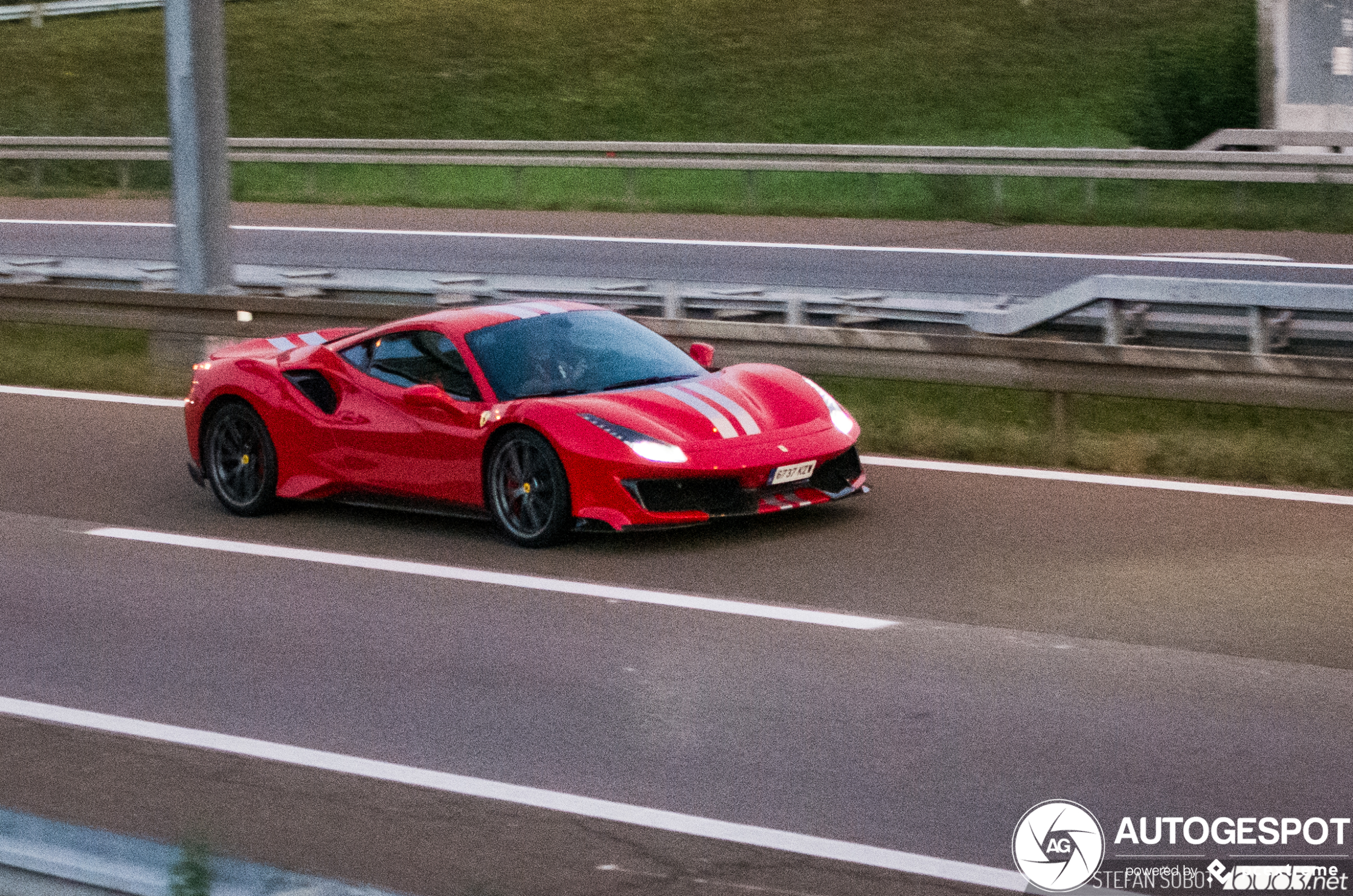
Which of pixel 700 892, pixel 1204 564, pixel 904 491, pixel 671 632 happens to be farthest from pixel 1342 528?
pixel 700 892

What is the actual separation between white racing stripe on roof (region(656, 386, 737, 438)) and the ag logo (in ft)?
13.4

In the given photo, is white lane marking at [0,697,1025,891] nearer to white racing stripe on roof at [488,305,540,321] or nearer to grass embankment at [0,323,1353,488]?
white racing stripe on roof at [488,305,540,321]

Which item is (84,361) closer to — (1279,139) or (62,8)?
(1279,139)

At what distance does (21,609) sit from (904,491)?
4.80 metres

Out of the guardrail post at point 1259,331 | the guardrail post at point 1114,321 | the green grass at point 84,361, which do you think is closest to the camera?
the guardrail post at point 1259,331

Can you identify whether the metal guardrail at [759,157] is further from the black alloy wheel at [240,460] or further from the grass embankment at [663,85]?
the black alloy wheel at [240,460]

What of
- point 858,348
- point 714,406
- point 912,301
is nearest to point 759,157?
point 912,301

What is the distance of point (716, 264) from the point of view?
68.9 feet

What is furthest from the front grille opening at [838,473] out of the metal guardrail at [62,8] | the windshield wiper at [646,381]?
the metal guardrail at [62,8]

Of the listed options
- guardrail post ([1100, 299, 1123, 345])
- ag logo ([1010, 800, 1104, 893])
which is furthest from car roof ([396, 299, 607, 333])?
ag logo ([1010, 800, 1104, 893])

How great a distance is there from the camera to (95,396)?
15.5 metres

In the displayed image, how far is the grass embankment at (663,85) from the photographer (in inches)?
1067

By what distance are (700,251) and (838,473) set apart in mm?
11991

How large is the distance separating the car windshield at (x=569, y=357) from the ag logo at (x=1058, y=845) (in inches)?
191
